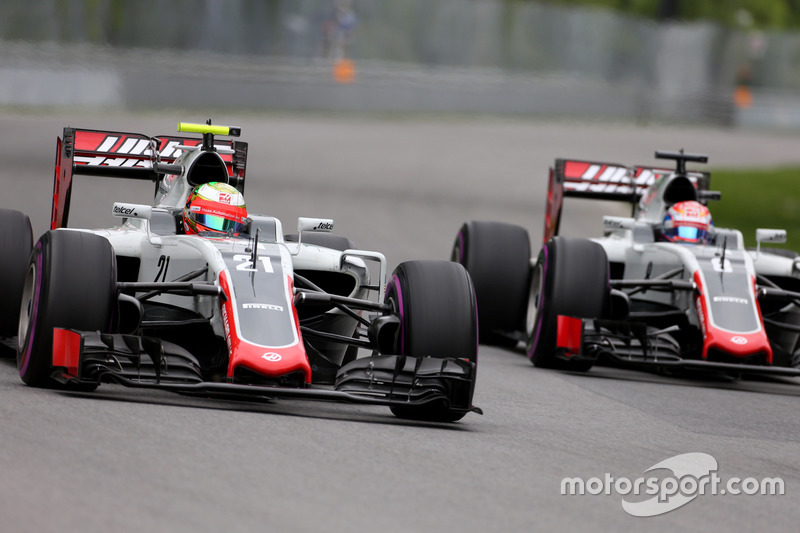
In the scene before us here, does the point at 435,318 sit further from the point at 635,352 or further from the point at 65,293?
the point at 635,352

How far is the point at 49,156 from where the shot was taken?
993 inches

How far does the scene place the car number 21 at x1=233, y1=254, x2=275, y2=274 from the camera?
345 inches

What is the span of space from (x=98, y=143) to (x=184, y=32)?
24914 mm

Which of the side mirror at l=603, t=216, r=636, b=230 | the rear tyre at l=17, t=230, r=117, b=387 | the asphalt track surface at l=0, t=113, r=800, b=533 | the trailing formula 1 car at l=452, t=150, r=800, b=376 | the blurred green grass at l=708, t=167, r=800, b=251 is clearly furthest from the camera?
the blurred green grass at l=708, t=167, r=800, b=251

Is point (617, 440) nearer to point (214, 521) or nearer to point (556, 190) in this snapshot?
point (214, 521)

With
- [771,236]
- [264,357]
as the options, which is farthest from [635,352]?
[264,357]

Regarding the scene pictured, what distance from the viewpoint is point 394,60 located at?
134ft

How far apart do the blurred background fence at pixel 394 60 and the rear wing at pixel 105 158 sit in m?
20.6

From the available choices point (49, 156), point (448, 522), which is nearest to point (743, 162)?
point (49, 156)

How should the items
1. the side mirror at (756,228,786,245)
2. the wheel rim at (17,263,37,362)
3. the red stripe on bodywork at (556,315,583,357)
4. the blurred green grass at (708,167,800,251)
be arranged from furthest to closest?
the blurred green grass at (708,167,800,251) → the side mirror at (756,228,786,245) → the red stripe on bodywork at (556,315,583,357) → the wheel rim at (17,263,37,362)

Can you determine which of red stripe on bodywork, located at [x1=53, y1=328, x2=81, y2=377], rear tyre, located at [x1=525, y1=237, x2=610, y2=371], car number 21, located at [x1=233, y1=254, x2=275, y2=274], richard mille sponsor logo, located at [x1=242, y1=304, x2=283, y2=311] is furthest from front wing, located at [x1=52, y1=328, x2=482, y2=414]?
rear tyre, located at [x1=525, y1=237, x2=610, y2=371]

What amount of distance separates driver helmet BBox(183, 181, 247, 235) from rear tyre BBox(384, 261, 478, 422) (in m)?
1.50

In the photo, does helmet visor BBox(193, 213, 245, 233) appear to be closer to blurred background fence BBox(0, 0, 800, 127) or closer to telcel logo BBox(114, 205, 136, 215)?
telcel logo BBox(114, 205, 136, 215)

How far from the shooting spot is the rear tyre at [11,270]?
10.1 m
